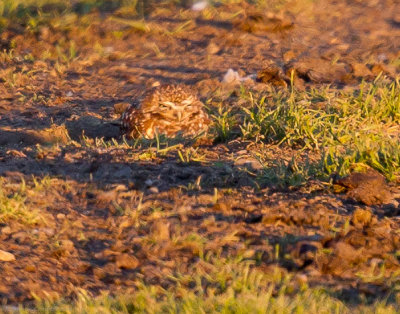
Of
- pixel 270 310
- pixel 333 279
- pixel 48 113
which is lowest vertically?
pixel 48 113

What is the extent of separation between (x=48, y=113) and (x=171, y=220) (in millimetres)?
2666

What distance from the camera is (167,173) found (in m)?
4.71

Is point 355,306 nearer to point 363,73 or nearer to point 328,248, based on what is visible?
point 328,248

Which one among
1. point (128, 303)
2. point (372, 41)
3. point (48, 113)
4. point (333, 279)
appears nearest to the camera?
point (128, 303)

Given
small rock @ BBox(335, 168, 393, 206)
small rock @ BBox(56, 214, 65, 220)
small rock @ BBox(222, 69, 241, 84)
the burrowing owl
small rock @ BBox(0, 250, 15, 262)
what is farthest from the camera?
small rock @ BBox(222, 69, 241, 84)

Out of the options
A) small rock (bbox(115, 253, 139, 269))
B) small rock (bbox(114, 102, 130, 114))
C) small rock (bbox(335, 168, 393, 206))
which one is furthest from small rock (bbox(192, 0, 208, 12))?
small rock (bbox(115, 253, 139, 269))

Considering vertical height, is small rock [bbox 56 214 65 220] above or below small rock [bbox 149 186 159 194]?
below

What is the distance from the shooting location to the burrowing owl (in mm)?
5734

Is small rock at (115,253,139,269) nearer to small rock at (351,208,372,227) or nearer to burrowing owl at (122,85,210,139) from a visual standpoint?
small rock at (351,208,372,227)

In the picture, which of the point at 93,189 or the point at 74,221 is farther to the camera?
the point at 93,189

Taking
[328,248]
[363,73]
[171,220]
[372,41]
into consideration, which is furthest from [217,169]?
[372,41]

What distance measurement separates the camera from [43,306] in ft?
10.5

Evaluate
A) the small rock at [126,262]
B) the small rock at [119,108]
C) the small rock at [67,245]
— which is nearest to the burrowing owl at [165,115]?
the small rock at [119,108]

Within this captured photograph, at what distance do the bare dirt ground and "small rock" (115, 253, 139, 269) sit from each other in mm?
10
